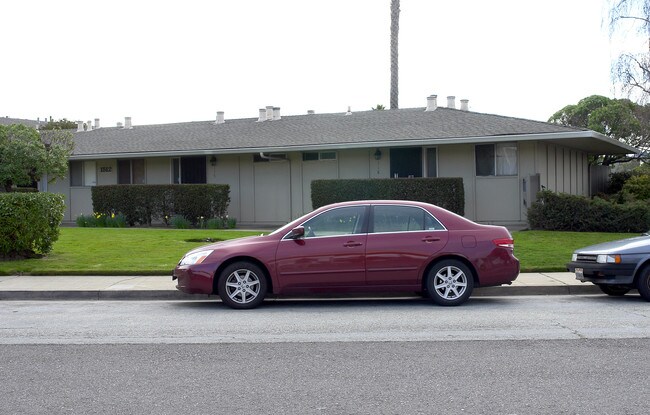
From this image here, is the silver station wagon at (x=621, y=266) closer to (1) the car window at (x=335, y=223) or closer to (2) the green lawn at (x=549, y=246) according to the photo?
(2) the green lawn at (x=549, y=246)

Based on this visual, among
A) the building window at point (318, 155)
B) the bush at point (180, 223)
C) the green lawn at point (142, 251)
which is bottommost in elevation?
the green lawn at point (142, 251)

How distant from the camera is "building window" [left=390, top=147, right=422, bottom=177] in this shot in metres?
24.2

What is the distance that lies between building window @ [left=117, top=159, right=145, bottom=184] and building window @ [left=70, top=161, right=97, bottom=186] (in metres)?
1.14

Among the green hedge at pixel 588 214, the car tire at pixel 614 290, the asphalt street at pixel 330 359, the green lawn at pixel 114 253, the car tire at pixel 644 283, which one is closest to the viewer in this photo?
the asphalt street at pixel 330 359

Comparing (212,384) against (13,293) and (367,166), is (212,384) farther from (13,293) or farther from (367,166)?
(367,166)

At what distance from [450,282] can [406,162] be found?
13.9 meters

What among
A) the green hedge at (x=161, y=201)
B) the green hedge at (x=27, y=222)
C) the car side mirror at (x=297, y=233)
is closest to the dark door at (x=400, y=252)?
the car side mirror at (x=297, y=233)

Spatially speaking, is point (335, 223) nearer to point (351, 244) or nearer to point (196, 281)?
point (351, 244)

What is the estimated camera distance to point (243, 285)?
10664mm

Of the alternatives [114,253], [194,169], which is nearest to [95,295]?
[114,253]

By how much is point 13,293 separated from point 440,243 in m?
7.22

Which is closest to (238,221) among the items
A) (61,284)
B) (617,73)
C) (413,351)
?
(61,284)

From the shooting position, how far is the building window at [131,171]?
2795 cm

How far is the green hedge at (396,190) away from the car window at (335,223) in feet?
37.6
